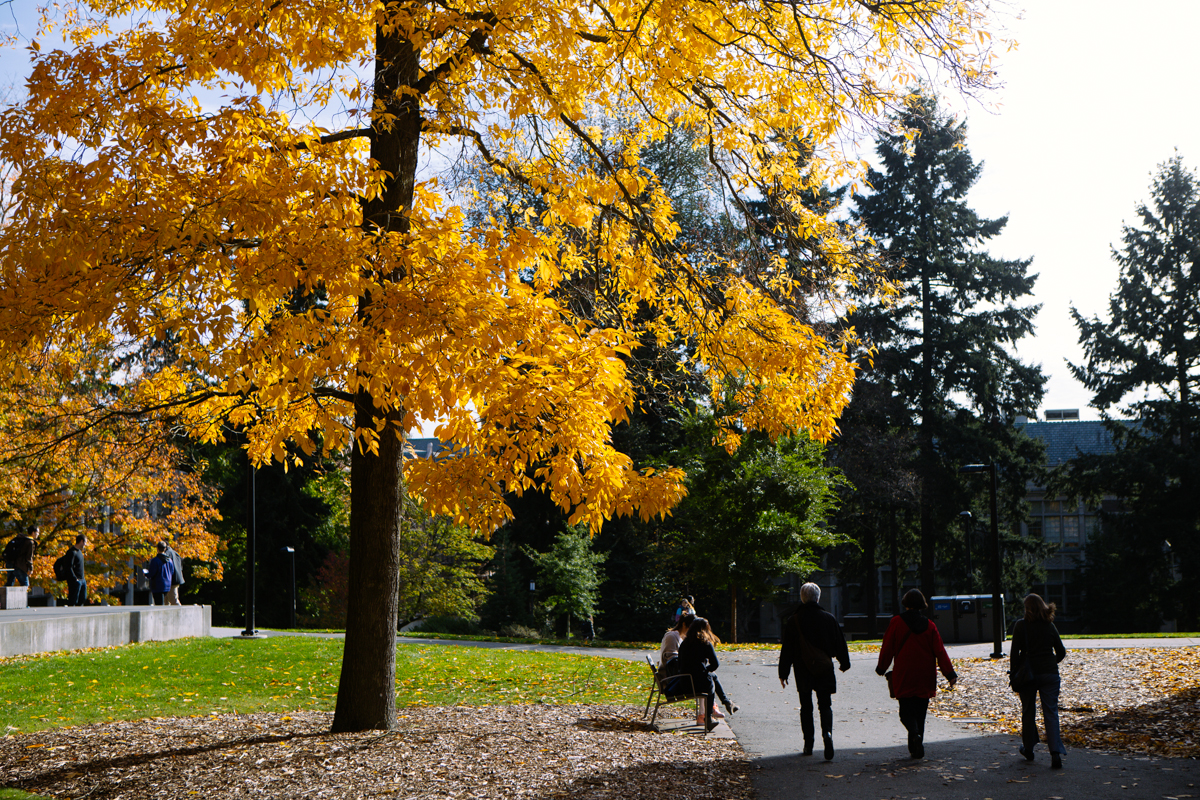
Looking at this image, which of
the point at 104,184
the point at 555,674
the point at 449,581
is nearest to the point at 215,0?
the point at 104,184

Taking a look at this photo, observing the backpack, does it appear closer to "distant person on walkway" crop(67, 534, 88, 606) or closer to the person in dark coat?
"distant person on walkway" crop(67, 534, 88, 606)

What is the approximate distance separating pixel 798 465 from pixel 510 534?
1771 cm

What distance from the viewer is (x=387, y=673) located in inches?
349

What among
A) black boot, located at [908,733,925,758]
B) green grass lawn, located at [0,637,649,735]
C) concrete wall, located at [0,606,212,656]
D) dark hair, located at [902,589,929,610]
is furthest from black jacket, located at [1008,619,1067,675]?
concrete wall, located at [0,606,212,656]

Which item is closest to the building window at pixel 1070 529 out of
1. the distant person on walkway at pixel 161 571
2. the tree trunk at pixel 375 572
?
the distant person on walkway at pixel 161 571

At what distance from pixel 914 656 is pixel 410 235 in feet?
19.0

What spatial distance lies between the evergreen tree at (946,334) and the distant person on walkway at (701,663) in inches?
1141

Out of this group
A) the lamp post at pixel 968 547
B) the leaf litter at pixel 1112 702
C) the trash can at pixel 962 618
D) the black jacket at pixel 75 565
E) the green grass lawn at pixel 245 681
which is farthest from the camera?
the lamp post at pixel 968 547

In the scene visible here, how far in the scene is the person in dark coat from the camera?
8695mm

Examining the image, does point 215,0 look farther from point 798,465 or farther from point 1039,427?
point 1039,427

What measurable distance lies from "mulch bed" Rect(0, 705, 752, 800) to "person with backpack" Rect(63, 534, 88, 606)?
464 inches

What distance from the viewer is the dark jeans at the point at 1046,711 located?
8.01 meters

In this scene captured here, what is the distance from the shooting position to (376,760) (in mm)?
7598

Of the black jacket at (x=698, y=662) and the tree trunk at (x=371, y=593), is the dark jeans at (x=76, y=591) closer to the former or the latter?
the tree trunk at (x=371, y=593)
